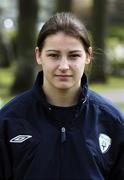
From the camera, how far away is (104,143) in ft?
11.6

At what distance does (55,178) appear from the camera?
337cm

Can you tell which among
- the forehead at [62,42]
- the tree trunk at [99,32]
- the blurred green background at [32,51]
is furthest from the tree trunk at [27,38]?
the forehead at [62,42]

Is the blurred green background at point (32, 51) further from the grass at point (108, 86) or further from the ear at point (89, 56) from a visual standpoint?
the ear at point (89, 56)

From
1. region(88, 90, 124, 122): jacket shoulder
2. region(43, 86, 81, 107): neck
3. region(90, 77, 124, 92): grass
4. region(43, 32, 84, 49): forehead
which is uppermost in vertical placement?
region(43, 32, 84, 49): forehead

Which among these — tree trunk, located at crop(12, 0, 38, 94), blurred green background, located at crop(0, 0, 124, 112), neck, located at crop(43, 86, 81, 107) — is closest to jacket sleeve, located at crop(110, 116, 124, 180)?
neck, located at crop(43, 86, 81, 107)

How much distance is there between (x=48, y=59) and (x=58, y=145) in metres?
0.44

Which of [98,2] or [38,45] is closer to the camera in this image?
[38,45]

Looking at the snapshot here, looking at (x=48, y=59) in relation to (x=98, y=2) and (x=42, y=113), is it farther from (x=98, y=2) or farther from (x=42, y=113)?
(x=98, y=2)

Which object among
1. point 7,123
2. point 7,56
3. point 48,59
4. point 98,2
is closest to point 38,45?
point 48,59

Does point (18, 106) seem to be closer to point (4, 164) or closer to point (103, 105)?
point (4, 164)

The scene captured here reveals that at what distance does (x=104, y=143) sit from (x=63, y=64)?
471 millimetres

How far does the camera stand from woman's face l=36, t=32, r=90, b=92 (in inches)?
136

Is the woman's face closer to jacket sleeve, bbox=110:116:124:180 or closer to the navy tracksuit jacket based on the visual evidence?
the navy tracksuit jacket

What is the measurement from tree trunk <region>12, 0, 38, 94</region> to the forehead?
12.5 meters
